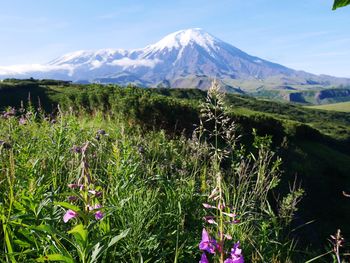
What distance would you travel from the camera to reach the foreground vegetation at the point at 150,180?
10.4 feet

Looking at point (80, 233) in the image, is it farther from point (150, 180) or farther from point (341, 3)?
point (150, 180)

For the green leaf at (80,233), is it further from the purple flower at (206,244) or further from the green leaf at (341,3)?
the green leaf at (341,3)

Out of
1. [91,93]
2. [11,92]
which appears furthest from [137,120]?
[11,92]

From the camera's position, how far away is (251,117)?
93.6ft

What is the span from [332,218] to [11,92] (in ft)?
144

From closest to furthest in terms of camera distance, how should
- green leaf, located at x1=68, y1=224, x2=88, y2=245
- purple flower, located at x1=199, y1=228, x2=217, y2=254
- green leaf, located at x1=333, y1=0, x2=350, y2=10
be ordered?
green leaf, located at x1=333, y1=0, x2=350, y2=10 → purple flower, located at x1=199, y1=228, x2=217, y2=254 → green leaf, located at x1=68, y1=224, x2=88, y2=245

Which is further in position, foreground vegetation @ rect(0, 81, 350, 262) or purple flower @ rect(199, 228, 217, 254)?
foreground vegetation @ rect(0, 81, 350, 262)

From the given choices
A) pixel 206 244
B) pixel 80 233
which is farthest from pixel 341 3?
pixel 80 233

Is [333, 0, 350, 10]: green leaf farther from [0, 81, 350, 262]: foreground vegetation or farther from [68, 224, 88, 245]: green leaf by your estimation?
[68, 224, 88, 245]: green leaf

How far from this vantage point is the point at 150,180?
5.53 meters

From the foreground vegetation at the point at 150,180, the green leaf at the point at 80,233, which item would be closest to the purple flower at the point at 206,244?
the foreground vegetation at the point at 150,180

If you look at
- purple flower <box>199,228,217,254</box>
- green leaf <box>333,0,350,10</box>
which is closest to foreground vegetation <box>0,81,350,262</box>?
purple flower <box>199,228,217,254</box>

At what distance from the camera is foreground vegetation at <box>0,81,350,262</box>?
318 centimetres

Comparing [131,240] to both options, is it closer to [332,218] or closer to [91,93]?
[91,93]
